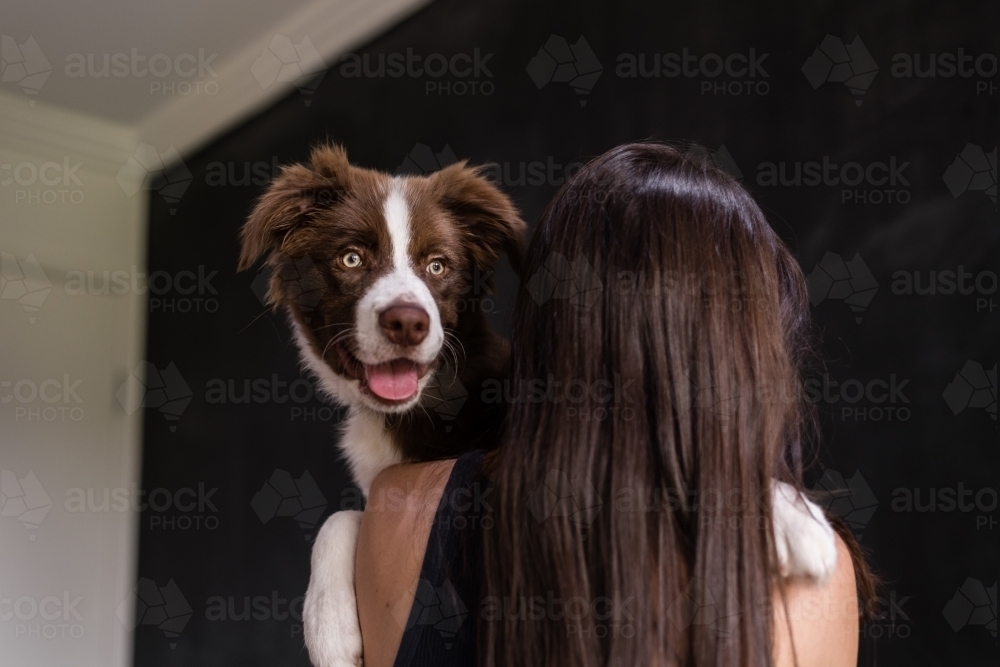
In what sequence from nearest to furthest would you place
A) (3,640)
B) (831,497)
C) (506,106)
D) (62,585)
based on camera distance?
(831,497), (506,106), (3,640), (62,585)

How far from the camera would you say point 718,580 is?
0.89 metres

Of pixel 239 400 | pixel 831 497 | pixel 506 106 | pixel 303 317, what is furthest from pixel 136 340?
pixel 831 497

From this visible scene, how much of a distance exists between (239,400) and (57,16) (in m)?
1.52

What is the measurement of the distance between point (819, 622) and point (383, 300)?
0.78 meters

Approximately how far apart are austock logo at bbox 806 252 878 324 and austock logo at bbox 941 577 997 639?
1.58ft

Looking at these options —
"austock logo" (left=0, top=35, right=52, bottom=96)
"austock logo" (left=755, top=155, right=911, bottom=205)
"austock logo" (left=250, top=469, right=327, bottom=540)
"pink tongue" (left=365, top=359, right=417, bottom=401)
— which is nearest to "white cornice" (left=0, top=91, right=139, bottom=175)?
"austock logo" (left=0, top=35, right=52, bottom=96)

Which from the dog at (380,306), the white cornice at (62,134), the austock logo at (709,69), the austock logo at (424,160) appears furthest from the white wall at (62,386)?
the austock logo at (709,69)

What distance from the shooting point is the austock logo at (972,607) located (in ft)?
4.39

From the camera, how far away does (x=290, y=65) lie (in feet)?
10.5

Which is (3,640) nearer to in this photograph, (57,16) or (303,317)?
(57,16)

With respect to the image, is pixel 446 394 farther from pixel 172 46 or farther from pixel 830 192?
pixel 172 46

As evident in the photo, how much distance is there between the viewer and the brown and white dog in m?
1.37

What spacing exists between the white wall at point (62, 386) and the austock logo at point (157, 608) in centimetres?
7

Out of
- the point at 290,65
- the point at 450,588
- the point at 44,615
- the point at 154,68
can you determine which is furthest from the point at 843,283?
the point at 44,615
